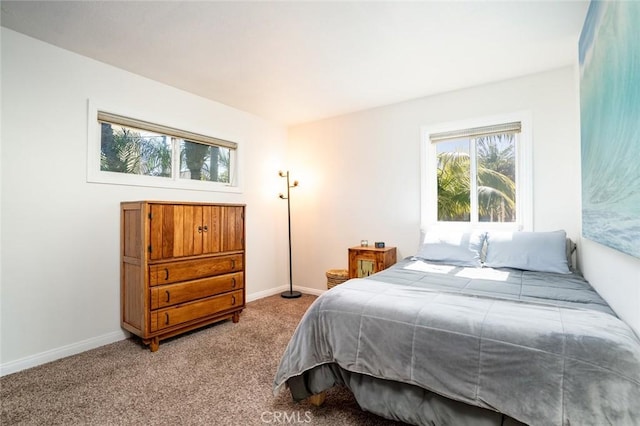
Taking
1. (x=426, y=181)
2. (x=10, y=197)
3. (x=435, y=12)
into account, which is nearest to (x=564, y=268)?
(x=426, y=181)

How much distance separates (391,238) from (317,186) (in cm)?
127

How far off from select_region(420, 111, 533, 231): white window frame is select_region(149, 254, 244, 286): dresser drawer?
2.10 metres

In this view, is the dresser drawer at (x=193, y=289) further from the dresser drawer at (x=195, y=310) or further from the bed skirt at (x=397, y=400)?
the bed skirt at (x=397, y=400)

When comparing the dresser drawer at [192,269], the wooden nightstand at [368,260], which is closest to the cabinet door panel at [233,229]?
the dresser drawer at [192,269]

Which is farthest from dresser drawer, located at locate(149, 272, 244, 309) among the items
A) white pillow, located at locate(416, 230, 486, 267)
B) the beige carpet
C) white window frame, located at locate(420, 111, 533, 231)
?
white window frame, located at locate(420, 111, 533, 231)

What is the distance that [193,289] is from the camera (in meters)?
2.80

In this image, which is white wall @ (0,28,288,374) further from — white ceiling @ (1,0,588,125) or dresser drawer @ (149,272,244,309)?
dresser drawer @ (149,272,244,309)

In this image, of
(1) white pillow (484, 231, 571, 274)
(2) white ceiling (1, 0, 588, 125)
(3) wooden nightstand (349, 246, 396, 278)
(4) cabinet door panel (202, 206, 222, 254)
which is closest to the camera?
(2) white ceiling (1, 0, 588, 125)

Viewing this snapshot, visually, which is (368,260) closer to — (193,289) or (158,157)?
(193,289)

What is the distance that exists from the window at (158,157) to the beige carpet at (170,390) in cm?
148

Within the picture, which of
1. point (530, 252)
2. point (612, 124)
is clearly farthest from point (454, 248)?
point (612, 124)

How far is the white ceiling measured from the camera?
1.99 meters

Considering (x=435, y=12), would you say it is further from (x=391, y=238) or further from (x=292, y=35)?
(x=391, y=238)

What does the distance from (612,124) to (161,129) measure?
3.40 meters
